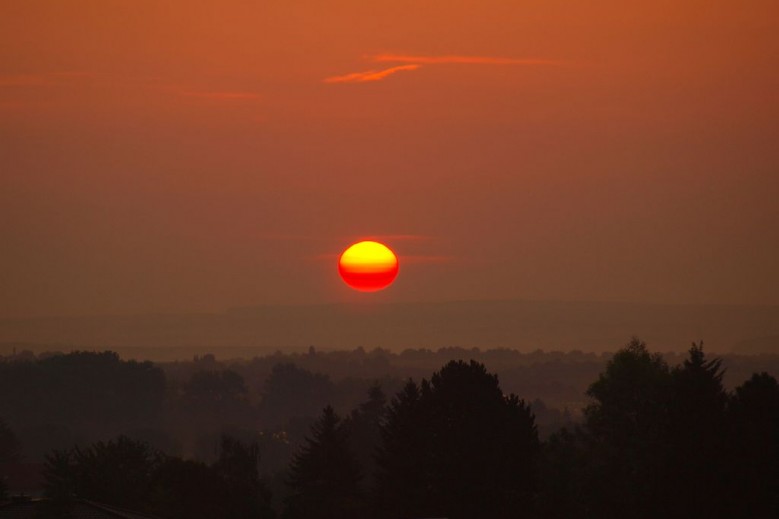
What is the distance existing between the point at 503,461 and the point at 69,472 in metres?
34.3

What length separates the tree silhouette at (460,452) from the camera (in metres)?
99.5

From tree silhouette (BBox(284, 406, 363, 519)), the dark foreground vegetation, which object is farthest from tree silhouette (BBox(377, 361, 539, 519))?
tree silhouette (BBox(284, 406, 363, 519))

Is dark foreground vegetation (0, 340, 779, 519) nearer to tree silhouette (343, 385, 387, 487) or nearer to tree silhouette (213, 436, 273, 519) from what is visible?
tree silhouette (213, 436, 273, 519)

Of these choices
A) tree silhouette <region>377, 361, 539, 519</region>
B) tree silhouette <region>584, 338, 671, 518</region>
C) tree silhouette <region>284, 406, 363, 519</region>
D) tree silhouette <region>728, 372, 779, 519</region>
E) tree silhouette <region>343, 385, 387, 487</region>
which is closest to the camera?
tree silhouette <region>728, 372, 779, 519</region>

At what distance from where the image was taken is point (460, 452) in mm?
102375

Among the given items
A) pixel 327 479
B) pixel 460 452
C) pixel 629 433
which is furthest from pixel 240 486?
pixel 629 433

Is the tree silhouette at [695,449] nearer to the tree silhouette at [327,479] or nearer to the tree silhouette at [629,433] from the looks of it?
the tree silhouette at [629,433]

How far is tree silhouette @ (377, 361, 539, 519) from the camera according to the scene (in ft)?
326

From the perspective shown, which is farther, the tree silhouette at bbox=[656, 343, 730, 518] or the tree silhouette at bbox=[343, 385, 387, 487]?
the tree silhouette at bbox=[343, 385, 387, 487]

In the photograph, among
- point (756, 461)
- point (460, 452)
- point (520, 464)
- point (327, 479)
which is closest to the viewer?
Answer: point (756, 461)

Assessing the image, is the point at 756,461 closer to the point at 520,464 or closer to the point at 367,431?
the point at 520,464

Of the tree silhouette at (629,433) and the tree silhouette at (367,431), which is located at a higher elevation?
the tree silhouette at (367,431)

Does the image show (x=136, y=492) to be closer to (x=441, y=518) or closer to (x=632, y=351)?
(x=441, y=518)

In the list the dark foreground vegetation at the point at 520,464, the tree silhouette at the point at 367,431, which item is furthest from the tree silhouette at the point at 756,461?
the tree silhouette at the point at 367,431
